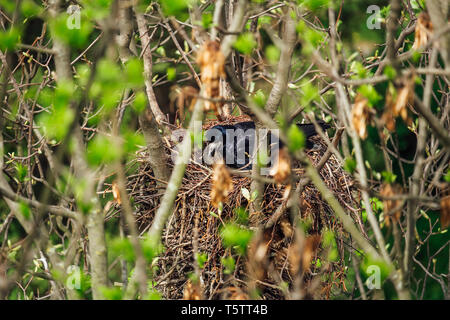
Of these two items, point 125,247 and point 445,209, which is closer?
point 445,209

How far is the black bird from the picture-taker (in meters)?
2.78

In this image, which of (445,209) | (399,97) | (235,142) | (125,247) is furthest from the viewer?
(235,142)

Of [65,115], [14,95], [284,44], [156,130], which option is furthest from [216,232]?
[14,95]

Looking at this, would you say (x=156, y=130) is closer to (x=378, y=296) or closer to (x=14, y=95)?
(x=378, y=296)

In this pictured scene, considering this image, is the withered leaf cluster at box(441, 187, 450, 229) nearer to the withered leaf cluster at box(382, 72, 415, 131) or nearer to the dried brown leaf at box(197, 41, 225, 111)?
the withered leaf cluster at box(382, 72, 415, 131)

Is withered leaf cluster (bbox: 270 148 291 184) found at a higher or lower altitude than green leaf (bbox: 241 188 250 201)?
higher

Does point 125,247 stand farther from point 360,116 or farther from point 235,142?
point 235,142

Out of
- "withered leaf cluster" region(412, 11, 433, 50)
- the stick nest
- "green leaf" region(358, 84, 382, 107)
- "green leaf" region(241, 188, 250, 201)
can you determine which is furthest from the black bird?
"withered leaf cluster" region(412, 11, 433, 50)

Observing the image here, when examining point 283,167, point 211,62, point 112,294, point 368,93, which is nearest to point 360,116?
point 368,93

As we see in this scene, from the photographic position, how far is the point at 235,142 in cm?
279

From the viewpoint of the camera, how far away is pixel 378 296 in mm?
2432

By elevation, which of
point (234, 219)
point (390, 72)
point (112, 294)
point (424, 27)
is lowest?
point (112, 294)

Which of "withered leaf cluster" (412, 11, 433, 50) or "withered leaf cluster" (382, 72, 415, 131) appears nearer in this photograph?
"withered leaf cluster" (382, 72, 415, 131)

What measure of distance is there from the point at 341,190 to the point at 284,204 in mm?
464
